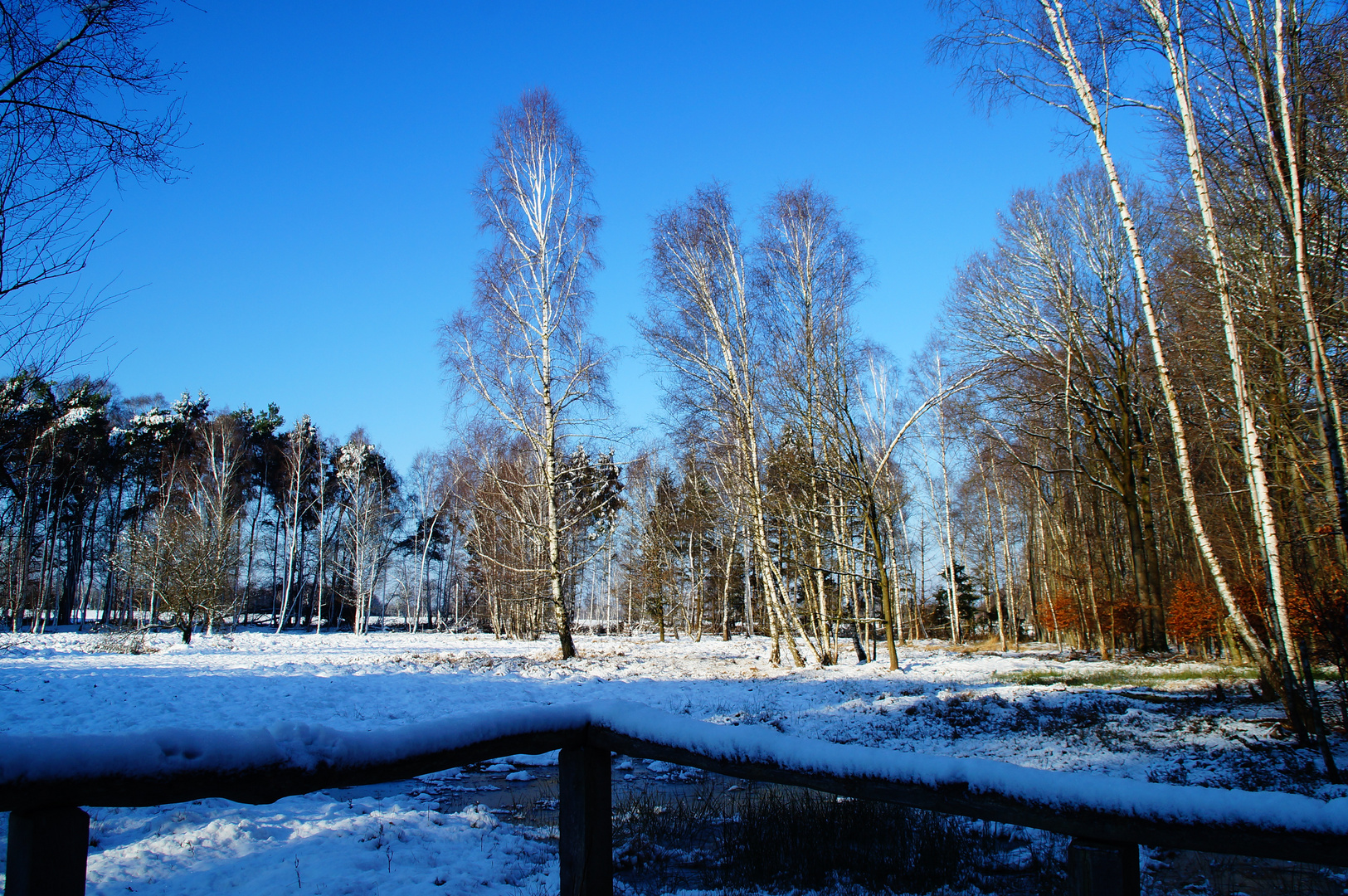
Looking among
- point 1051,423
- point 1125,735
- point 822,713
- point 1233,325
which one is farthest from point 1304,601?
point 1051,423

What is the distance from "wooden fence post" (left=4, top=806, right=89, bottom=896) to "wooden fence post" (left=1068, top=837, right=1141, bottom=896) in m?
2.13

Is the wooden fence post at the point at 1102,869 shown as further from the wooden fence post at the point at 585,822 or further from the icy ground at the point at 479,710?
the icy ground at the point at 479,710

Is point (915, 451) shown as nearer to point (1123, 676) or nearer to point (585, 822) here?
point (1123, 676)

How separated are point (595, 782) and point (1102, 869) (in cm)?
142

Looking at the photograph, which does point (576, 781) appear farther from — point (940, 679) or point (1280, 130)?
point (940, 679)

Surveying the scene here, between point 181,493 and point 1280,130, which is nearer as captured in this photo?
point 1280,130

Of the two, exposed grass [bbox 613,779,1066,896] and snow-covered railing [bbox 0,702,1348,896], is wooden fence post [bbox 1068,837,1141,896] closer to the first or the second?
snow-covered railing [bbox 0,702,1348,896]

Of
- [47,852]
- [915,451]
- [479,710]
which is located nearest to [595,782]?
[47,852]

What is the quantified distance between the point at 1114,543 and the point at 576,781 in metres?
30.6

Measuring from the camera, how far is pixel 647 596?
3731 cm

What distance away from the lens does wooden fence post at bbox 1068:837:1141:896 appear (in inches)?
66.8

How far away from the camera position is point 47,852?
1400mm

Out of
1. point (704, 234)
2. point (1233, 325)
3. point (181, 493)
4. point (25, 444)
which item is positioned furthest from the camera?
point (181, 493)

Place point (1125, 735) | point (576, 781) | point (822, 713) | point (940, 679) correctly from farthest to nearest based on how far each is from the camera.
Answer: point (940, 679), point (822, 713), point (1125, 735), point (576, 781)
